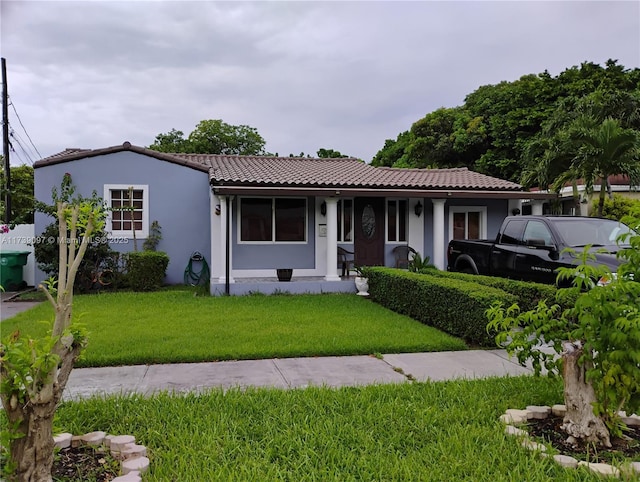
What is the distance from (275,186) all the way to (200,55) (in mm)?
4116

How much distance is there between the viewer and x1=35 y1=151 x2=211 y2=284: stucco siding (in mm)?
13891

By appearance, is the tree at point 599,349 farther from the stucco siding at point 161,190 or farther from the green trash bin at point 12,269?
the green trash bin at point 12,269

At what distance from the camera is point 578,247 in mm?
8508

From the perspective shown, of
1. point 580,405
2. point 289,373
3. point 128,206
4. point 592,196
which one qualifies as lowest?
point 289,373

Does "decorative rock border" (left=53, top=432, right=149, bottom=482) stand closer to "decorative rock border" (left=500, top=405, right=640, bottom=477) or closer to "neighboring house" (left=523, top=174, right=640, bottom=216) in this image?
"decorative rock border" (left=500, top=405, right=640, bottom=477)

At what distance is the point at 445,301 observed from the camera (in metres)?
8.05

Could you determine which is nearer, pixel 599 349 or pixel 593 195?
pixel 599 349

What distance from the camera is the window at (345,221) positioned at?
579 inches

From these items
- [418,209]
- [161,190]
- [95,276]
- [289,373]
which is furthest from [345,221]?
[289,373]

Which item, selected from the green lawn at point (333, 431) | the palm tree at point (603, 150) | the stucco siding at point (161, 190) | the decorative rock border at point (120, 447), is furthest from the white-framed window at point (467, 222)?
the decorative rock border at point (120, 447)

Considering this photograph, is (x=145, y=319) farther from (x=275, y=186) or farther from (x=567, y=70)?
(x=567, y=70)

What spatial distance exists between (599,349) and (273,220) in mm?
11301

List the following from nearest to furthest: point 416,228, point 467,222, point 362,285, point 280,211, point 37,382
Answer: point 37,382, point 362,285, point 280,211, point 416,228, point 467,222

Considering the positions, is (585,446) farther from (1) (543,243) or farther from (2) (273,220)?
(2) (273,220)
